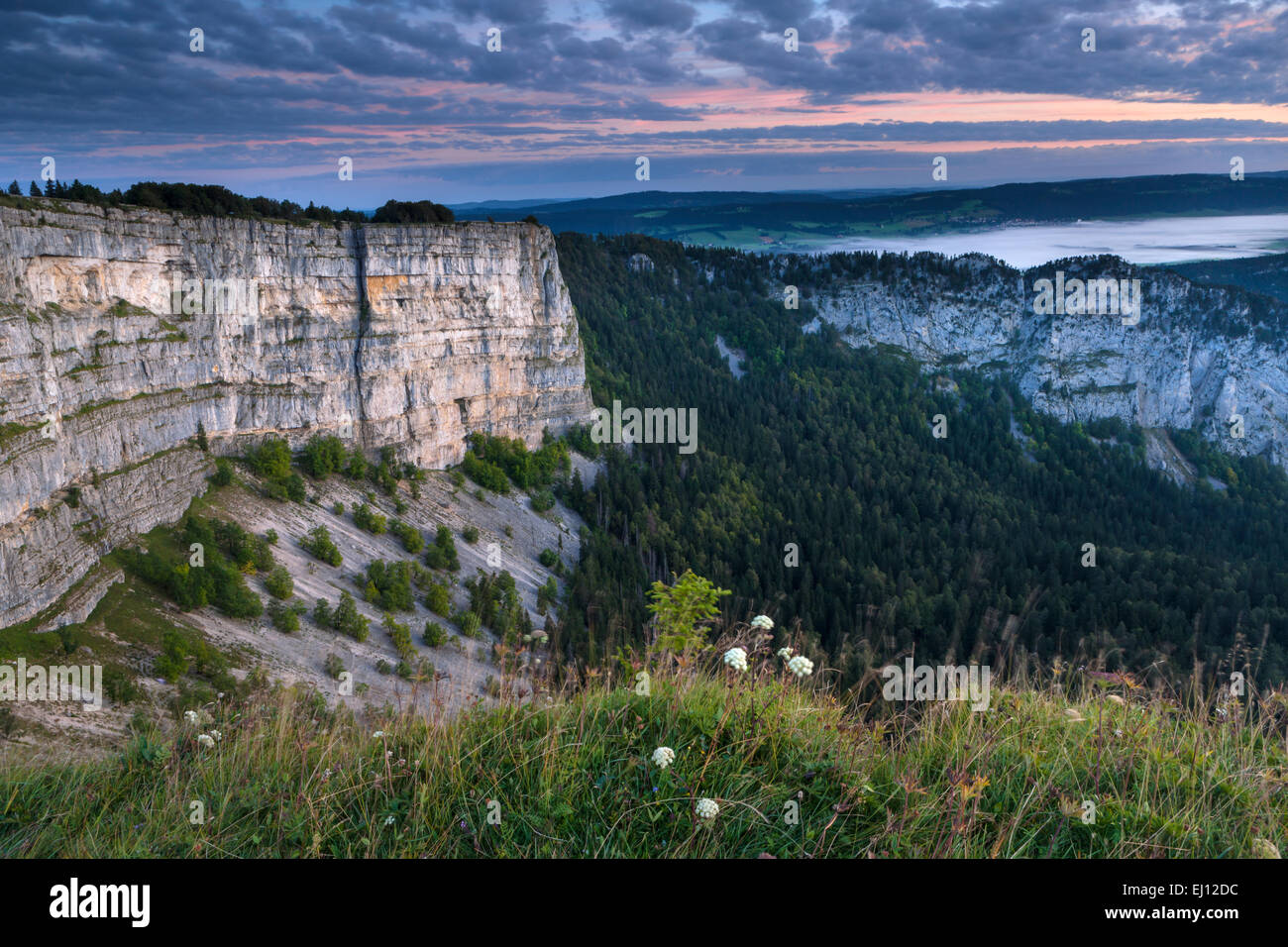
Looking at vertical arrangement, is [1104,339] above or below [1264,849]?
above

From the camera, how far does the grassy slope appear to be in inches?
191

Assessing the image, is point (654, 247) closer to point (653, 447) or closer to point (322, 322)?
point (653, 447)

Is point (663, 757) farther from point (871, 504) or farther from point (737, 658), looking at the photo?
point (871, 504)

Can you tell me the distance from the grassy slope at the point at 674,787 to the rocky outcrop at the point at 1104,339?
130 metres

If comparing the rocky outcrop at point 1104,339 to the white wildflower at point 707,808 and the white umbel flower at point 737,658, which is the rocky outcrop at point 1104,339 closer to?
the white umbel flower at point 737,658

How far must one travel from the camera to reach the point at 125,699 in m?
25.9

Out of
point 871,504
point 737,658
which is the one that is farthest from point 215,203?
point 871,504

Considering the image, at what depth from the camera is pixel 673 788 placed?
5.14m

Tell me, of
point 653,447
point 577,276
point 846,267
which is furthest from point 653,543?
point 846,267

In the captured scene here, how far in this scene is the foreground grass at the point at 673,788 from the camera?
4.85m

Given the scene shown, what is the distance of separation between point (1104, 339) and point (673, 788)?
155974 millimetres

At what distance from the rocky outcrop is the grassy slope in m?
130

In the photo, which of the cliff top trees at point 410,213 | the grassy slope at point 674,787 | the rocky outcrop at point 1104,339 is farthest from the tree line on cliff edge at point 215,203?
the rocky outcrop at point 1104,339

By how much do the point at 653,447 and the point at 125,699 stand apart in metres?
55.0
